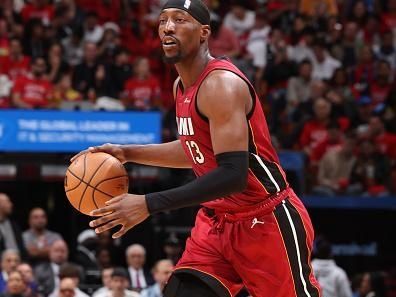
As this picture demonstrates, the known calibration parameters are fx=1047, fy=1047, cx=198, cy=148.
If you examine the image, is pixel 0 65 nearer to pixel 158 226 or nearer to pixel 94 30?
pixel 94 30

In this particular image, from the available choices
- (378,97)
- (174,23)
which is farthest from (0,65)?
(174,23)

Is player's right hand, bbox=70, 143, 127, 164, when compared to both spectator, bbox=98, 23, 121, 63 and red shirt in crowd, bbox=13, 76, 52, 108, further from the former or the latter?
Answer: spectator, bbox=98, 23, 121, 63

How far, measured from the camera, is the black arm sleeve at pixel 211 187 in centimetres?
525

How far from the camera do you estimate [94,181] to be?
5.73 meters

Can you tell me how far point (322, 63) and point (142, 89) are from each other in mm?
3729

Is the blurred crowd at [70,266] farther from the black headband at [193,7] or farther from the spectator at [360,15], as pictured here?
the spectator at [360,15]

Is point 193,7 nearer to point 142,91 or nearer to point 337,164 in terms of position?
point 337,164

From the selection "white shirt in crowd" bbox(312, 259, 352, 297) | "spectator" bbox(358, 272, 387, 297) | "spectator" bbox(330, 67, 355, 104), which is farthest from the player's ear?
"spectator" bbox(330, 67, 355, 104)

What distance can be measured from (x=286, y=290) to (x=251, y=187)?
59 centimetres

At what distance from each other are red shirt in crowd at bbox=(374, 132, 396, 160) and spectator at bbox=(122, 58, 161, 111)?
3.22 metres

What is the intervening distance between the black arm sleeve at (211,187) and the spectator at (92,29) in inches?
464

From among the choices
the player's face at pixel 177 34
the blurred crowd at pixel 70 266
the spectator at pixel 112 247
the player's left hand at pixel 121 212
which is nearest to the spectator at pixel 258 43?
the spectator at pixel 112 247

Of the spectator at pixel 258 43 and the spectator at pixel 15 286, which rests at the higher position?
the spectator at pixel 258 43

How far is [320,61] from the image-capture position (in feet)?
56.9
